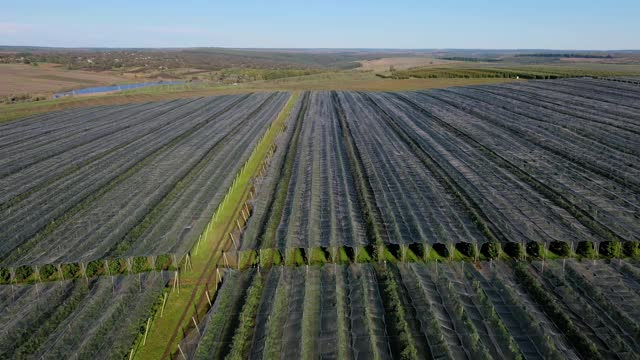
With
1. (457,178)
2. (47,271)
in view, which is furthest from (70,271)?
(457,178)

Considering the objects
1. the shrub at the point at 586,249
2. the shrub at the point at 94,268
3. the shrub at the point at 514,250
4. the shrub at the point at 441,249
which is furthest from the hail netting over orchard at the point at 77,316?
the shrub at the point at 586,249

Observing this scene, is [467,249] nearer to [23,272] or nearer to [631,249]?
[631,249]

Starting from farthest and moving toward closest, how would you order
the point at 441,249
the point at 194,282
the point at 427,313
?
1. the point at 441,249
2. the point at 194,282
3. the point at 427,313

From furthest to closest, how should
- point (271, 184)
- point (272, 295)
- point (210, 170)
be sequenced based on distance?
point (210, 170) < point (271, 184) < point (272, 295)

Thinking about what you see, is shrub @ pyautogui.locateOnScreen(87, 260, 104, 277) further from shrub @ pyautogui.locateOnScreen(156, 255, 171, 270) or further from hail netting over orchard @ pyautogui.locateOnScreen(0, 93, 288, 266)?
shrub @ pyautogui.locateOnScreen(156, 255, 171, 270)

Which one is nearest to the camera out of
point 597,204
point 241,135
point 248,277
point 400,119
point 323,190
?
point 248,277

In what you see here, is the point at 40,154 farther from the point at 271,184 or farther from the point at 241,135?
the point at 271,184

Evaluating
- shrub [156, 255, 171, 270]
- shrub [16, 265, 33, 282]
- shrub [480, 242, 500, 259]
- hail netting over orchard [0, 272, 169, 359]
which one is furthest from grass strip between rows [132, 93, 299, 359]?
shrub [480, 242, 500, 259]

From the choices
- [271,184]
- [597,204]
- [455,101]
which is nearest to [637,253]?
[597,204]
